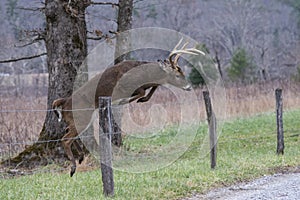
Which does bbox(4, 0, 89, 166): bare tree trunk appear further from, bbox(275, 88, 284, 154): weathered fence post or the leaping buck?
bbox(275, 88, 284, 154): weathered fence post

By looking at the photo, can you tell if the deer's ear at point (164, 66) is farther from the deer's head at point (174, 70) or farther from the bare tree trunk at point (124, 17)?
the bare tree trunk at point (124, 17)

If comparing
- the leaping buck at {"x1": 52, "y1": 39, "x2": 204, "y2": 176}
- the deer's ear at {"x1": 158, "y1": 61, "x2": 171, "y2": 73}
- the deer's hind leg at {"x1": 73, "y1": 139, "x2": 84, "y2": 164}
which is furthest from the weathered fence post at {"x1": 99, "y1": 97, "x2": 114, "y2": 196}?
the deer's hind leg at {"x1": 73, "y1": 139, "x2": 84, "y2": 164}

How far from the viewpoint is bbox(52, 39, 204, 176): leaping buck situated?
30.5 ft

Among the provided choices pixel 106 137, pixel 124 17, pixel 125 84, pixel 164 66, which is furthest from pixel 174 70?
pixel 124 17

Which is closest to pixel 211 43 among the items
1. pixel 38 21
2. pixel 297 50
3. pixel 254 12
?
pixel 254 12

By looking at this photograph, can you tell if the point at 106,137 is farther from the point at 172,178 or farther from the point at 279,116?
the point at 279,116

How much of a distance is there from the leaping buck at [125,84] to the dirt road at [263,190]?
6.00 ft

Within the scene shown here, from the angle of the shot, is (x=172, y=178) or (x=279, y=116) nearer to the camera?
(x=172, y=178)

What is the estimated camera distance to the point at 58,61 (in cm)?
1221

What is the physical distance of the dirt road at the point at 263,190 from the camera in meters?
8.09

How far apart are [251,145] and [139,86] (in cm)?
593

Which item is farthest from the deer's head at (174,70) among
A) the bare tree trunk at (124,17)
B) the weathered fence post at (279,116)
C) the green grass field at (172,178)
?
the bare tree trunk at (124,17)

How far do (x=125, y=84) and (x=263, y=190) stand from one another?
2669 mm

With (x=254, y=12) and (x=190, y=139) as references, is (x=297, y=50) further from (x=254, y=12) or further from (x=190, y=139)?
(x=190, y=139)
